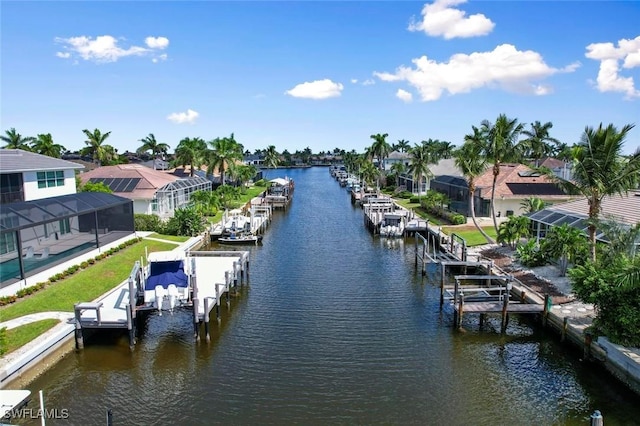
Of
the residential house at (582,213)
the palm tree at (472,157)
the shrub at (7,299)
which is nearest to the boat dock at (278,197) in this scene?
the palm tree at (472,157)

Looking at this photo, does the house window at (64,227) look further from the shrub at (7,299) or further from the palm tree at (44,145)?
the palm tree at (44,145)

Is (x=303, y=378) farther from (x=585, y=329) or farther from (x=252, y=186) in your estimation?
(x=252, y=186)

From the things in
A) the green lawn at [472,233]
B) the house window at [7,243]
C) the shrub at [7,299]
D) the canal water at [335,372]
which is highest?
the house window at [7,243]

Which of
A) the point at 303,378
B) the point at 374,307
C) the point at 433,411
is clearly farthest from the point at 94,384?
the point at 374,307

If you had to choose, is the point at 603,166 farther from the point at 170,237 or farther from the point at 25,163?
the point at 25,163

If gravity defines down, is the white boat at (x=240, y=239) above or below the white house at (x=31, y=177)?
below
